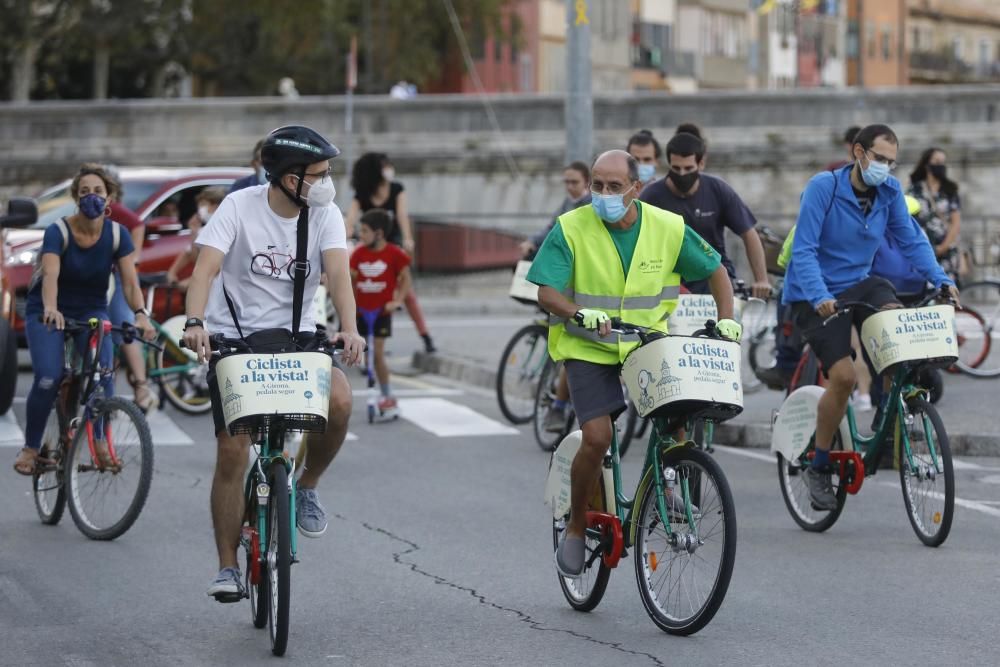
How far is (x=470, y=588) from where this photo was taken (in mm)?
8156

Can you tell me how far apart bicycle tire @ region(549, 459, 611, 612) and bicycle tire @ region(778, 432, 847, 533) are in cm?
195

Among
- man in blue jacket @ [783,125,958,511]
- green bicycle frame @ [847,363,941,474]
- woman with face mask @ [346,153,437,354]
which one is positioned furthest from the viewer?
woman with face mask @ [346,153,437,354]

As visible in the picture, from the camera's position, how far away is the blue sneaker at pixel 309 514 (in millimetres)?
7203

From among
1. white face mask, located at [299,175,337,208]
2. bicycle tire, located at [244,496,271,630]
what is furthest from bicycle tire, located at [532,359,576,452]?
white face mask, located at [299,175,337,208]

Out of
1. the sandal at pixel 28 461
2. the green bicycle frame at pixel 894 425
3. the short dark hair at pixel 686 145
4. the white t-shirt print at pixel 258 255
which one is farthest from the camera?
the short dark hair at pixel 686 145

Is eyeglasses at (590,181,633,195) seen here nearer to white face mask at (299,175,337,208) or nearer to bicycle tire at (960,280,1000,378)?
white face mask at (299,175,337,208)

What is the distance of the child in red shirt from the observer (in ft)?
45.4

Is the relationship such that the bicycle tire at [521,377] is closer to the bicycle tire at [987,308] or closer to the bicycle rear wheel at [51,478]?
the bicycle tire at [987,308]

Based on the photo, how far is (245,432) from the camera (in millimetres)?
6957

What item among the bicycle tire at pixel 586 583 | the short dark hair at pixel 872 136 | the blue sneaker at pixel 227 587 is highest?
Answer: the short dark hair at pixel 872 136

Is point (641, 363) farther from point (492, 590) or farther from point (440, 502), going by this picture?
point (440, 502)

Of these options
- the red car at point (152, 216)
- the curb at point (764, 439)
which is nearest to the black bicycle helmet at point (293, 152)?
the curb at point (764, 439)

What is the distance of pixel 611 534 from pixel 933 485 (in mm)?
2159

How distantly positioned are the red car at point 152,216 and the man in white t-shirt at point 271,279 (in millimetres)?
10026
